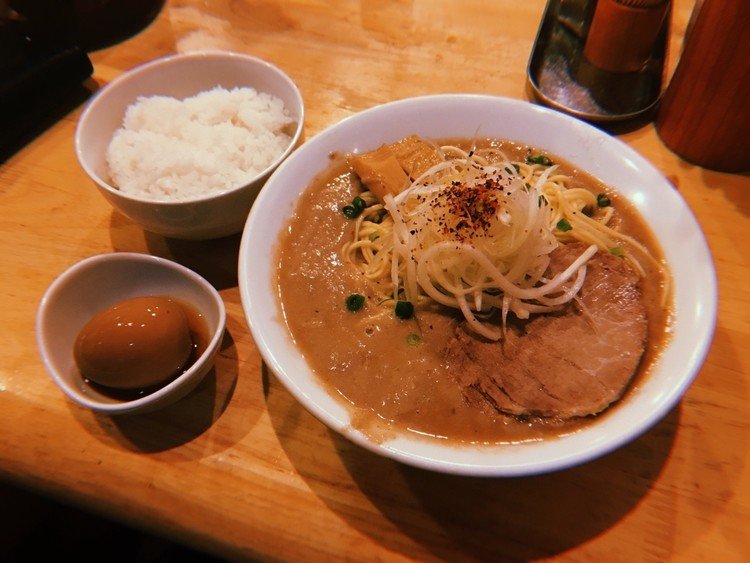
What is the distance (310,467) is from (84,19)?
9.85 ft

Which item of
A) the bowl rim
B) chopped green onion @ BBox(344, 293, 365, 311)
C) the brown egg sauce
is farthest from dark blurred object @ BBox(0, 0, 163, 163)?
chopped green onion @ BBox(344, 293, 365, 311)

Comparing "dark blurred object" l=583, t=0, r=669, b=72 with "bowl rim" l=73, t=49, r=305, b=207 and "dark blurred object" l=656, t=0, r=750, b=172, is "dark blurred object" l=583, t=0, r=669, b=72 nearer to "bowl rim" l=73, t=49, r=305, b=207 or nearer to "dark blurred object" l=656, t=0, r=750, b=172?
"dark blurred object" l=656, t=0, r=750, b=172

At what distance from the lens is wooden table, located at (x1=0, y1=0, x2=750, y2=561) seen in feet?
5.26

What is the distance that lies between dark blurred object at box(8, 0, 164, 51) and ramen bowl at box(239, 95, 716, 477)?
197 cm

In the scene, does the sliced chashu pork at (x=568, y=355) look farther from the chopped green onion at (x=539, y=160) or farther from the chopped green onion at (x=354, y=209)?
the chopped green onion at (x=354, y=209)

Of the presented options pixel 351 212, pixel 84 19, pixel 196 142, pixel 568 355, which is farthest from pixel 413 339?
pixel 84 19

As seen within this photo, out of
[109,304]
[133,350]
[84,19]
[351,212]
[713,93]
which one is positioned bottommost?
[109,304]

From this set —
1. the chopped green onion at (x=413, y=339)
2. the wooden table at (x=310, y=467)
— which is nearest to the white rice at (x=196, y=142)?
the wooden table at (x=310, y=467)

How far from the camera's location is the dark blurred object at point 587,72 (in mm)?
2740

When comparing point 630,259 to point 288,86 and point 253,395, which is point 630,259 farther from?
point 288,86

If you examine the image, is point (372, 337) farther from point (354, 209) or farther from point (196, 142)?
point (196, 142)

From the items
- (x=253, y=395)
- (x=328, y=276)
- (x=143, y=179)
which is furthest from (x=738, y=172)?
(x=143, y=179)

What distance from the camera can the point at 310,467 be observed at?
5.76ft

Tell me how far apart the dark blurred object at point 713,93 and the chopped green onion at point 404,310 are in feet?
5.61
